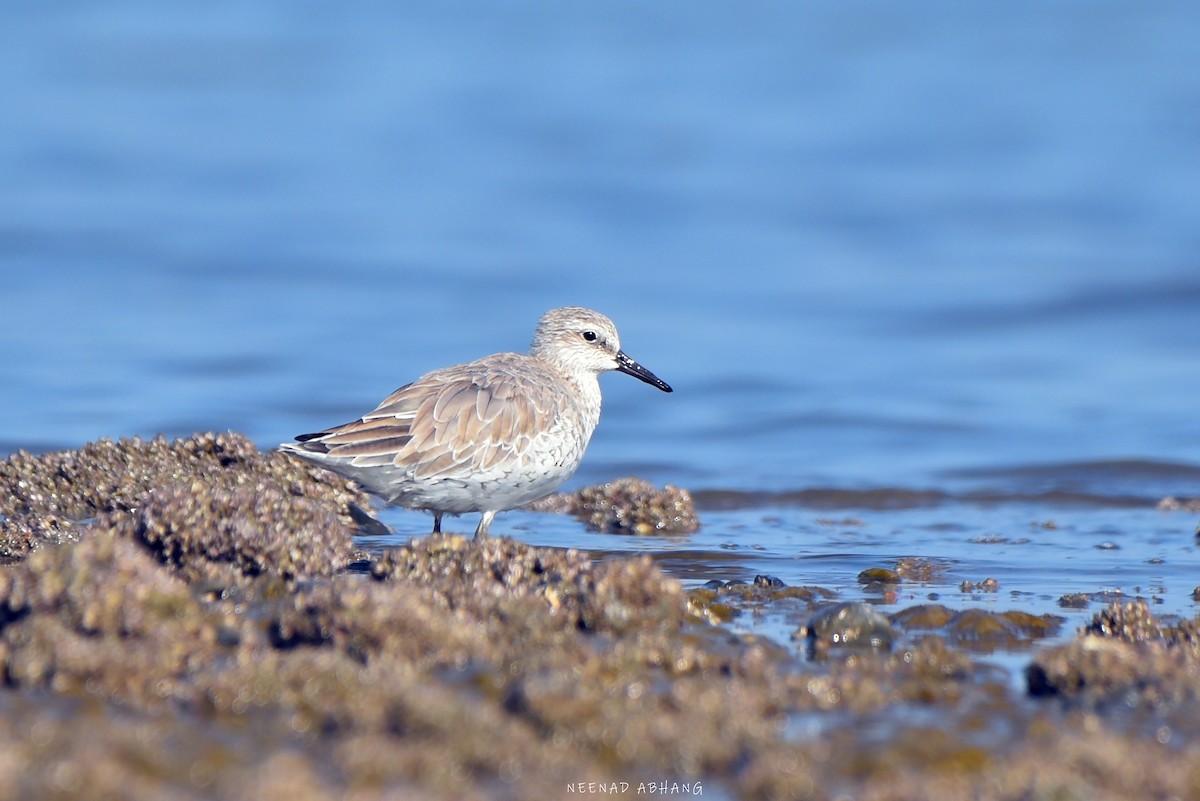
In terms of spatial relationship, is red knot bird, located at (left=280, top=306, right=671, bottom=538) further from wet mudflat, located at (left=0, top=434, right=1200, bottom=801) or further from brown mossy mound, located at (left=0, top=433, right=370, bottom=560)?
wet mudflat, located at (left=0, top=434, right=1200, bottom=801)

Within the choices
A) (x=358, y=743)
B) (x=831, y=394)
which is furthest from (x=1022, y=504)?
(x=358, y=743)

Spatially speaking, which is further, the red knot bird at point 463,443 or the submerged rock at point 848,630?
the red knot bird at point 463,443

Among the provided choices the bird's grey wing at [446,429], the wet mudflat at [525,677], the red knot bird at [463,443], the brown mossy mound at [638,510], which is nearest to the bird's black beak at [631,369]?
the brown mossy mound at [638,510]

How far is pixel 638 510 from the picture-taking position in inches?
384

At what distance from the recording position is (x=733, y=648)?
5.73m

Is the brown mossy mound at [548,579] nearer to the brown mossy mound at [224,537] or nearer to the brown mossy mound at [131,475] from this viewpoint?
the brown mossy mound at [224,537]

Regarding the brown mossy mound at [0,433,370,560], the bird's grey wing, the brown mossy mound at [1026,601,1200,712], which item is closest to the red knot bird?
the bird's grey wing

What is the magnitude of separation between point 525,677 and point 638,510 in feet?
16.9

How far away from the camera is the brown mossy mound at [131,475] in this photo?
A: 8461 millimetres

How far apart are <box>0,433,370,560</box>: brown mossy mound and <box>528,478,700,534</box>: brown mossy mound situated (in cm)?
176

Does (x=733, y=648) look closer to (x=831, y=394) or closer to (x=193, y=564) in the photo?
(x=193, y=564)

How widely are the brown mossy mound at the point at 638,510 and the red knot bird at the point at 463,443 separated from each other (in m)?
1.15

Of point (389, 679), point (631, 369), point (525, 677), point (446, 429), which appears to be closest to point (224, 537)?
point (446, 429)

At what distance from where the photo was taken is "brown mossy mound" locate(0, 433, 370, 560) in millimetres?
8461
